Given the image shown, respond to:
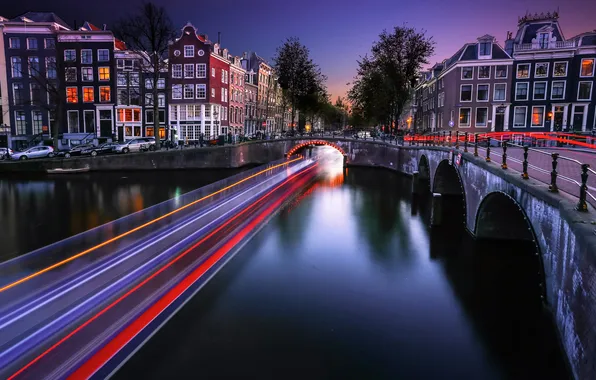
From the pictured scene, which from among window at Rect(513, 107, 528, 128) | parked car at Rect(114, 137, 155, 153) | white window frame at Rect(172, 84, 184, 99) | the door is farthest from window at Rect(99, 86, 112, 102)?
window at Rect(513, 107, 528, 128)

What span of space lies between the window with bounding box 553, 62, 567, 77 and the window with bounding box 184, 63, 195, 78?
148 ft

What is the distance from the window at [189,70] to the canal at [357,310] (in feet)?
123

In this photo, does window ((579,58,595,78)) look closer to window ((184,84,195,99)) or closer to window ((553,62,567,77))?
window ((553,62,567,77))

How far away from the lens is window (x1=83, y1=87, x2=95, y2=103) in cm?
5895

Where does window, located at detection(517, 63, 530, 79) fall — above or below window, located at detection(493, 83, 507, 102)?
above

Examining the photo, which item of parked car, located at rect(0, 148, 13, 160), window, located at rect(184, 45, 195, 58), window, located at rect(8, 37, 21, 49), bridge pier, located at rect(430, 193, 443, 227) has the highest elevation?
window, located at rect(8, 37, 21, 49)

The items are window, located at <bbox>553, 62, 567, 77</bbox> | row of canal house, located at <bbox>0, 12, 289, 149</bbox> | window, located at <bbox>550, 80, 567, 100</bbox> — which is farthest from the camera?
row of canal house, located at <bbox>0, 12, 289, 149</bbox>

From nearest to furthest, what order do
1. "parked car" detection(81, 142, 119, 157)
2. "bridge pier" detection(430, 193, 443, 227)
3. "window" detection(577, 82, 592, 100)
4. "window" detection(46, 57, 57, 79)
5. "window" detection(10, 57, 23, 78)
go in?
1. "bridge pier" detection(430, 193, 443, 227)
2. "parked car" detection(81, 142, 119, 157)
3. "window" detection(577, 82, 592, 100)
4. "window" detection(46, 57, 57, 79)
5. "window" detection(10, 57, 23, 78)

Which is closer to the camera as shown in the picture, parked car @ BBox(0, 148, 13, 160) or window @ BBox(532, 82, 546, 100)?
parked car @ BBox(0, 148, 13, 160)

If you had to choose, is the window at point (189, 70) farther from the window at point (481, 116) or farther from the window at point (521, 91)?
the window at point (521, 91)

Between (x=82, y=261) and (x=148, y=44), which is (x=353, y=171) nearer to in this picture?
(x=148, y=44)

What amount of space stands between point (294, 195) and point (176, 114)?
3240 cm

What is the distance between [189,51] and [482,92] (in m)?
38.3

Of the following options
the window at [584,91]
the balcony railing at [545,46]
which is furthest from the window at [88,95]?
the window at [584,91]
